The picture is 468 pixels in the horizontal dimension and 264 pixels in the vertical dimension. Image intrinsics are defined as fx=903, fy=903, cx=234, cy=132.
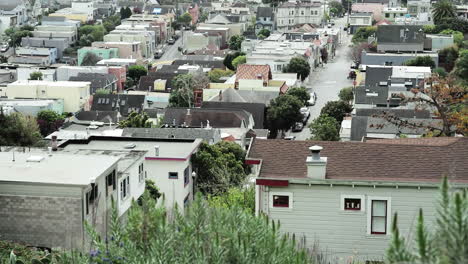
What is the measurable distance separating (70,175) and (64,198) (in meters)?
0.57

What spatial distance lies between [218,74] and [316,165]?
38.3m

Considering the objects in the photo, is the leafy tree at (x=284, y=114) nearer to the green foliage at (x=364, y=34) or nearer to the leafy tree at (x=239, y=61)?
the leafy tree at (x=239, y=61)

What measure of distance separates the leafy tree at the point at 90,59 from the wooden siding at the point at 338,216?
46.5 m

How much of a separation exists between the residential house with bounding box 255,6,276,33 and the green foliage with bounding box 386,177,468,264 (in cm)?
7240

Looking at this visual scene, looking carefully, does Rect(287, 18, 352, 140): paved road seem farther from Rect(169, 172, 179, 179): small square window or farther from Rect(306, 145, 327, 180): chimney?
Rect(306, 145, 327, 180): chimney

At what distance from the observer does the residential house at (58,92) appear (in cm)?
4284

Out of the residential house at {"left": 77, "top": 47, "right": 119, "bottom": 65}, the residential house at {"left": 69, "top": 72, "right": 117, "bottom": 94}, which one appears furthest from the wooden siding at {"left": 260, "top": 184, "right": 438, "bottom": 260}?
the residential house at {"left": 77, "top": 47, "right": 119, "bottom": 65}

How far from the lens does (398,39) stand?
5438 centimetres

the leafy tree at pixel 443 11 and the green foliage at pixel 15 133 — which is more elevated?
the leafy tree at pixel 443 11

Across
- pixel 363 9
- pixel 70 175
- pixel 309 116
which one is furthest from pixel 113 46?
pixel 70 175

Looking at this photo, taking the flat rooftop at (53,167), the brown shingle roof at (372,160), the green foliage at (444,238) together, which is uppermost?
the green foliage at (444,238)

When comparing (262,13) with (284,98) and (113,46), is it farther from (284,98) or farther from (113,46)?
(284,98)

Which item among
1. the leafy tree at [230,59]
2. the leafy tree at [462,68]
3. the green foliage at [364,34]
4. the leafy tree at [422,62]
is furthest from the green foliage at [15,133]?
the green foliage at [364,34]

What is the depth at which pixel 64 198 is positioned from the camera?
Result: 12539 mm
